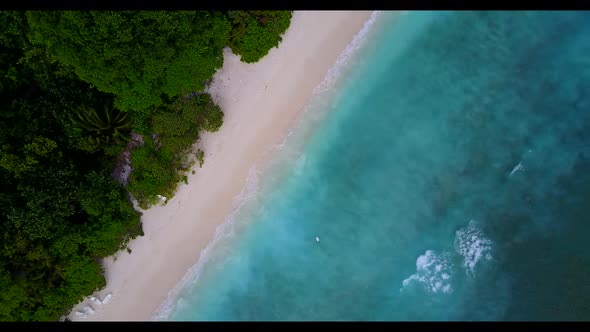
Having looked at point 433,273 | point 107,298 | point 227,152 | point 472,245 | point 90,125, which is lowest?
point 472,245

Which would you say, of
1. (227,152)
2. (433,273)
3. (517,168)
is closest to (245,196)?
(227,152)

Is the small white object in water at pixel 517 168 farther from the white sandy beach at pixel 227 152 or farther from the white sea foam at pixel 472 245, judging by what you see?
the white sandy beach at pixel 227 152

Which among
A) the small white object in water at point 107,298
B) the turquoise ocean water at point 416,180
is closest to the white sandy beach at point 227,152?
the small white object in water at point 107,298

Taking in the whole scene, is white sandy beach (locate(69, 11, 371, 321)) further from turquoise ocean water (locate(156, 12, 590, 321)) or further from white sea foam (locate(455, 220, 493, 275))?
white sea foam (locate(455, 220, 493, 275))

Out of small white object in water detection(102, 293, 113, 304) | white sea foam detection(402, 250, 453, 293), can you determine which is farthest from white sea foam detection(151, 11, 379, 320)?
white sea foam detection(402, 250, 453, 293)

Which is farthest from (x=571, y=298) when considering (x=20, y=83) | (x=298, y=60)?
(x=20, y=83)

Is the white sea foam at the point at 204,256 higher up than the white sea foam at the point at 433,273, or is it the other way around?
the white sea foam at the point at 204,256

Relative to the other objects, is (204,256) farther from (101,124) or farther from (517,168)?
(517,168)
